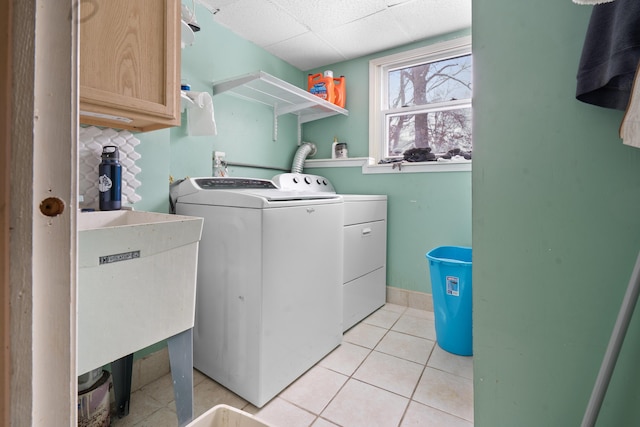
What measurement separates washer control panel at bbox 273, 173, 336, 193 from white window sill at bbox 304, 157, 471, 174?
0.20 metres

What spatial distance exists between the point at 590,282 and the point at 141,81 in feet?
5.28

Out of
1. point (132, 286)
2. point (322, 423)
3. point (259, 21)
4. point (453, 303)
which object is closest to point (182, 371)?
point (132, 286)

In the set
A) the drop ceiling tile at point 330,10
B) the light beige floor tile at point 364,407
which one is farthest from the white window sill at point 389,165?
the light beige floor tile at point 364,407

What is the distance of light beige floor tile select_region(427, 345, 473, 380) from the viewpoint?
161cm

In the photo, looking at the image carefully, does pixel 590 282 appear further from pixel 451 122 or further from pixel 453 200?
pixel 451 122

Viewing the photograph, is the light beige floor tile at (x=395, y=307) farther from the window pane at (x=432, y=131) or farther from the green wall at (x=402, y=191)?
the window pane at (x=432, y=131)

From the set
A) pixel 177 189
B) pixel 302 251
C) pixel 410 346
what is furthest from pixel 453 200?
pixel 177 189

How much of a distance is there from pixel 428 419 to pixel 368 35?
251 cm

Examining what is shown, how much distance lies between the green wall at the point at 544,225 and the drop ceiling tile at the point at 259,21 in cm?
151

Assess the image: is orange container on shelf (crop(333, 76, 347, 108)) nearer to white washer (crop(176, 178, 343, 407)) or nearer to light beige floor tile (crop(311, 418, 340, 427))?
white washer (crop(176, 178, 343, 407))

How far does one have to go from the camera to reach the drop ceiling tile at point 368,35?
7.02 feet

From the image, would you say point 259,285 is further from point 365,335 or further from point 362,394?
point 365,335

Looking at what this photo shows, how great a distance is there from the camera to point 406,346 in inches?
73.9

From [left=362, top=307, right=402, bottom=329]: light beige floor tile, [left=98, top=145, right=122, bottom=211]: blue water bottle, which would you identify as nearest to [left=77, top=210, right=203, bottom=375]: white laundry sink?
[left=98, top=145, right=122, bottom=211]: blue water bottle
